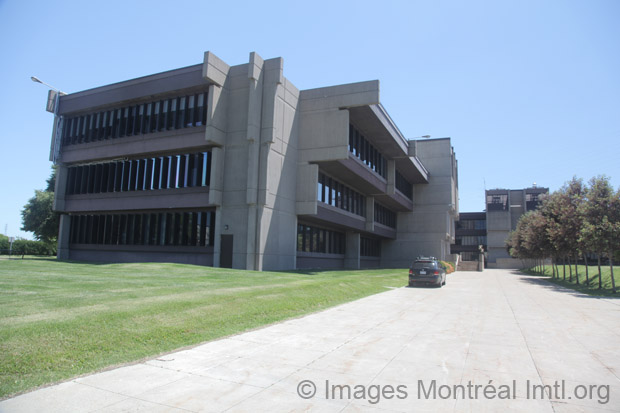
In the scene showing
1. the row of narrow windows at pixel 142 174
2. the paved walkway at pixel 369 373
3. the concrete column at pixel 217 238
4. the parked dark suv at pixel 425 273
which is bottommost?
the paved walkway at pixel 369 373

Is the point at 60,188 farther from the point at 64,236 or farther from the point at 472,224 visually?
the point at 472,224

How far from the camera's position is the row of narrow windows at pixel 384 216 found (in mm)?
51287

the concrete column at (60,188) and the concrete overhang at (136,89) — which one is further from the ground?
the concrete overhang at (136,89)

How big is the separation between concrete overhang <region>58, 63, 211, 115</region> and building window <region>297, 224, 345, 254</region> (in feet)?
47.5

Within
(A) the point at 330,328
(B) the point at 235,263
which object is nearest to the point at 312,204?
(B) the point at 235,263

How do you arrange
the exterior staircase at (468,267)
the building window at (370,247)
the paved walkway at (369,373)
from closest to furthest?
the paved walkway at (369,373), the building window at (370,247), the exterior staircase at (468,267)

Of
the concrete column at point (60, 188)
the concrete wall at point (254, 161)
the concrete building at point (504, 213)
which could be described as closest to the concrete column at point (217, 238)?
the concrete wall at point (254, 161)

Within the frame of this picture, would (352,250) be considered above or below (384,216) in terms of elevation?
below

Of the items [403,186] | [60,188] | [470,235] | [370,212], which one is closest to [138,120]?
[60,188]

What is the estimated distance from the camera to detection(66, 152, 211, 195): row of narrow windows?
29984mm

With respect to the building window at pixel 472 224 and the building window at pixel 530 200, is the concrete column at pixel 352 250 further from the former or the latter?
the building window at pixel 530 200

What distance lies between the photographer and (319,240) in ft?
126

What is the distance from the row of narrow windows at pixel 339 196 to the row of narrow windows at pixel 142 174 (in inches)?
394

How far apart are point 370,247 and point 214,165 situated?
3194 cm
